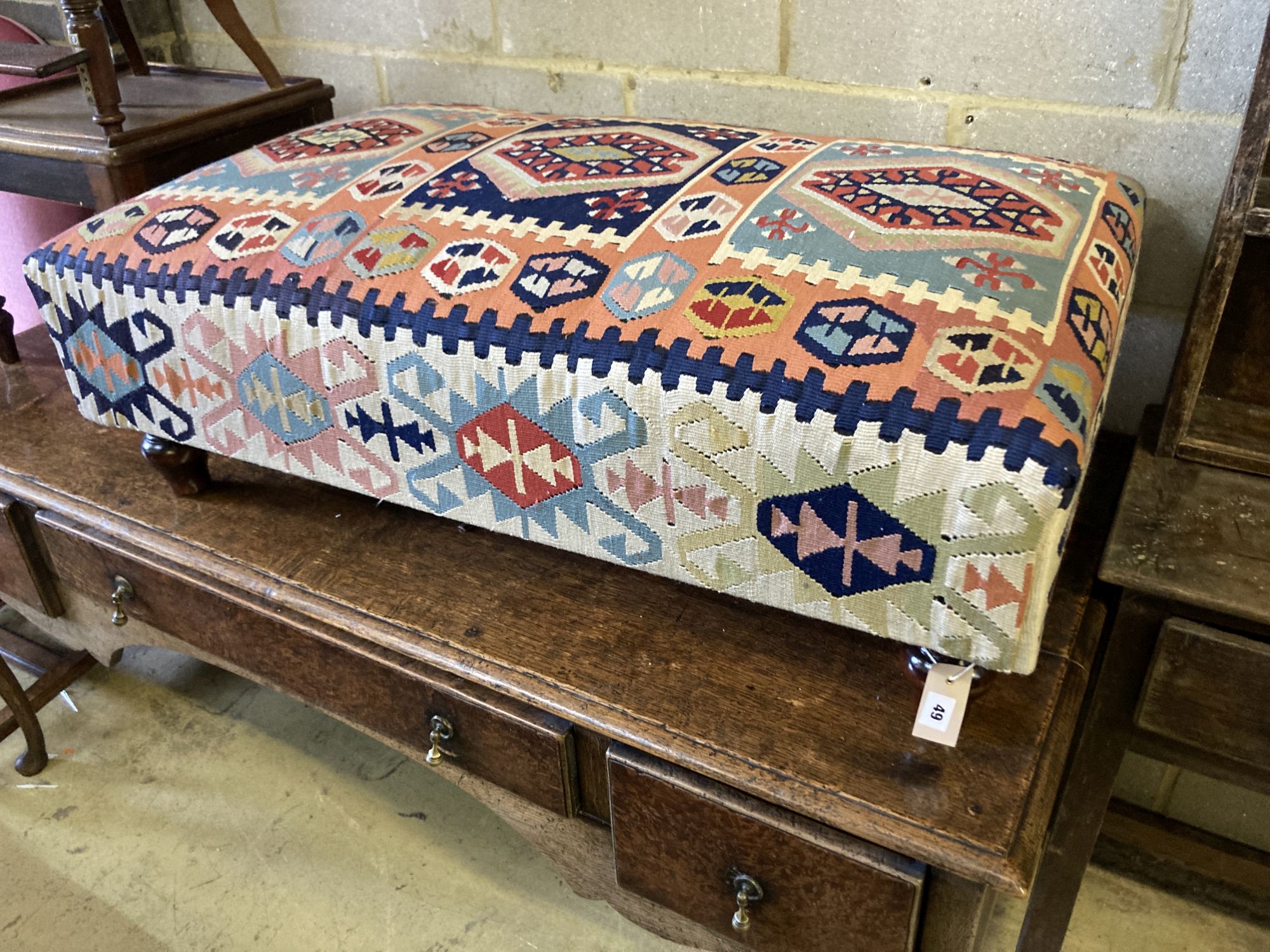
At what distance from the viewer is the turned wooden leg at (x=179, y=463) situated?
43.6 inches

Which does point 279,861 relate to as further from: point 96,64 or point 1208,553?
point 1208,553

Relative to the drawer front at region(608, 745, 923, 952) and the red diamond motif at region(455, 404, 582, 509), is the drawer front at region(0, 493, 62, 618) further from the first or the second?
the drawer front at region(608, 745, 923, 952)

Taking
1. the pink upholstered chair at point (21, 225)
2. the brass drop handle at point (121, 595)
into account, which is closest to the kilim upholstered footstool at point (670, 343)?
the brass drop handle at point (121, 595)

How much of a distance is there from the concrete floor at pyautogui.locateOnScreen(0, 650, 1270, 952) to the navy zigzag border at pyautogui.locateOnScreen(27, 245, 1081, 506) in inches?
32.4

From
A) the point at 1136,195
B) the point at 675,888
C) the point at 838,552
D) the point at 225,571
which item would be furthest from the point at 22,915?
the point at 1136,195

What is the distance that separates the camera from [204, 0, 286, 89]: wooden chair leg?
1384 mm

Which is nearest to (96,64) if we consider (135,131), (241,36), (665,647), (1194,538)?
(135,131)

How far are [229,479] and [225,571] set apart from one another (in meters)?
0.18

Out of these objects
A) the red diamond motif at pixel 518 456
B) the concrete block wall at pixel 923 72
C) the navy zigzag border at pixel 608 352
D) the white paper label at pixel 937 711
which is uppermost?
the concrete block wall at pixel 923 72

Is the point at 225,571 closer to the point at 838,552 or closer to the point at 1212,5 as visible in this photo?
the point at 838,552

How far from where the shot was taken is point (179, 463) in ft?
3.68

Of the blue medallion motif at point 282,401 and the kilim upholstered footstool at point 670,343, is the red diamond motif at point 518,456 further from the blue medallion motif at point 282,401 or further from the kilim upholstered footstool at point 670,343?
the blue medallion motif at point 282,401

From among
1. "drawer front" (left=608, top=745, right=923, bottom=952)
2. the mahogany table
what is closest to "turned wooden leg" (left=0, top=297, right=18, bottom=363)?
the mahogany table

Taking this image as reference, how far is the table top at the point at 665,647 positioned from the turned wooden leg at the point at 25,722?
0.38 metres
